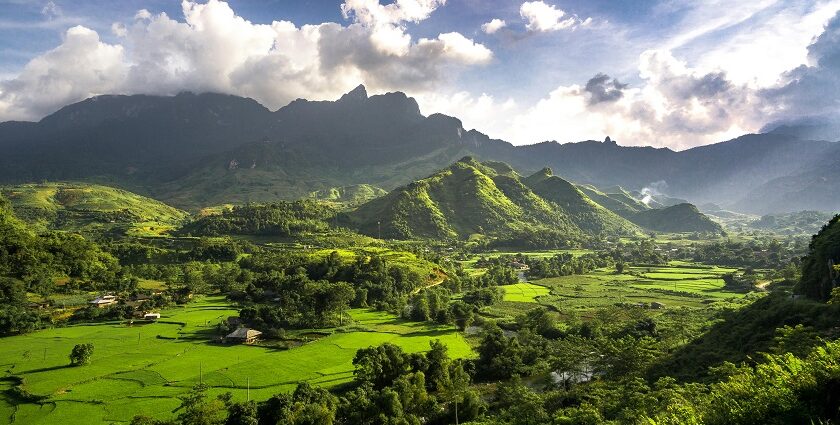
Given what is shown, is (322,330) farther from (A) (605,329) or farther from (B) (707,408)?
(B) (707,408)

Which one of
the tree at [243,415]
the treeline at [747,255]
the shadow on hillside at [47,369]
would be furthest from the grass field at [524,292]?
the shadow on hillside at [47,369]

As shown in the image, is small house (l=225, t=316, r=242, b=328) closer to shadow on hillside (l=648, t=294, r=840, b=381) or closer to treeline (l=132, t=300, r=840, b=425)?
treeline (l=132, t=300, r=840, b=425)

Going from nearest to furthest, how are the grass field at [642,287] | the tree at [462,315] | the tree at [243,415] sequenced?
the tree at [243,415], the tree at [462,315], the grass field at [642,287]

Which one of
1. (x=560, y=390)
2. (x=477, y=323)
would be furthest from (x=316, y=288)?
(x=560, y=390)

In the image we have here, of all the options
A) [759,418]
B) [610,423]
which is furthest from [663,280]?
[759,418]

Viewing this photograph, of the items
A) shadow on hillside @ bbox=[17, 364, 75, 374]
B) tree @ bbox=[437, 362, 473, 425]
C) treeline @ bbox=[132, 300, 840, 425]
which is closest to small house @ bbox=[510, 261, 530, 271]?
treeline @ bbox=[132, 300, 840, 425]

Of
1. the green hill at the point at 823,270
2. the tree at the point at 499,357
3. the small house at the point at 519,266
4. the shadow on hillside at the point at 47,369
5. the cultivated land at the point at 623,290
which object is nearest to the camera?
the green hill at the point at 823,270

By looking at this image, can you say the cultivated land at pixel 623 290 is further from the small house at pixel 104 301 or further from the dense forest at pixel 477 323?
the small house at pixel 104 301
